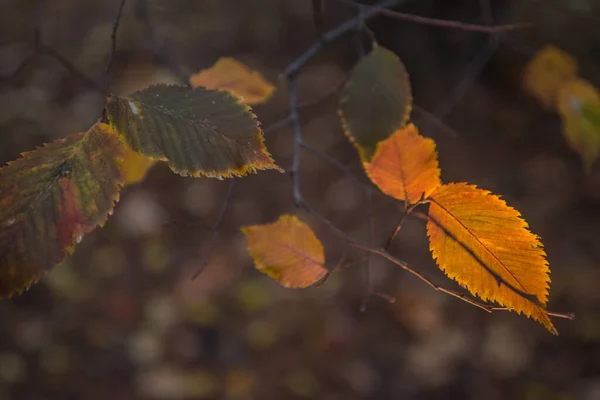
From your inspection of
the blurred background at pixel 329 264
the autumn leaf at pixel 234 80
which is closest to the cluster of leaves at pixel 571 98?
the blurred background at pixel 329 264

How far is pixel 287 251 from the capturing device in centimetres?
62

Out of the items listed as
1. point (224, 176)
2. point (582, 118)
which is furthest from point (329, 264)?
point (224, 176)

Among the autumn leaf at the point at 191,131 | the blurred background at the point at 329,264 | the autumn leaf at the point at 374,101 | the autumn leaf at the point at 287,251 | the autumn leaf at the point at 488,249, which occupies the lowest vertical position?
the blurred background at the point at 329,264

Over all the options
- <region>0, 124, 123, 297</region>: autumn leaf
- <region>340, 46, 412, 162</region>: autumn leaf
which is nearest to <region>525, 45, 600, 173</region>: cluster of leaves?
<region>340, 46, 412, 162</region>: autumn leaf

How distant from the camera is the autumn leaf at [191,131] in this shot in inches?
17.2

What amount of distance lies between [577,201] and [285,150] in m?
0.93

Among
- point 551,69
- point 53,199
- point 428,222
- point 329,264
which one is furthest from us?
point 329,264

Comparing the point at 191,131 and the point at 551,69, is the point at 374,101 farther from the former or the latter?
the point at 551,69

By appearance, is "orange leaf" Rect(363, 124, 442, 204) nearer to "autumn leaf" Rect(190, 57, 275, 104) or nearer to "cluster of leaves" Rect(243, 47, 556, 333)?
"cluster of leaves" Rect(243, 47, 556, 333)

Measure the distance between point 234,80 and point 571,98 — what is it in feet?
2.33

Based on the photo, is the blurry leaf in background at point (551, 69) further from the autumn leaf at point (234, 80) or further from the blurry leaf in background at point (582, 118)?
the autumn leaf at point (234, 80)

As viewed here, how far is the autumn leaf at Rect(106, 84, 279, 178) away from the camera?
0.44 m

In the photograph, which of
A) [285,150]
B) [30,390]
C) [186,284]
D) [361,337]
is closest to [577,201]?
[361,337]

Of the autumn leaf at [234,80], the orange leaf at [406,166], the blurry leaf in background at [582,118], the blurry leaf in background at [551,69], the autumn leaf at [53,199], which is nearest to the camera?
the autumn leaf at [53,199]
